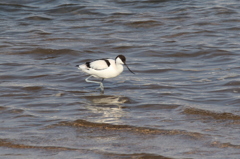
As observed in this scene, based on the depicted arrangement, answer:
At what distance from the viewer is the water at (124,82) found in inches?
233

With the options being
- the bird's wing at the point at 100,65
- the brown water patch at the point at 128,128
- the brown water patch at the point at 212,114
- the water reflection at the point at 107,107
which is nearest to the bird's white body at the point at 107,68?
the bird's wing at the point at 100,65

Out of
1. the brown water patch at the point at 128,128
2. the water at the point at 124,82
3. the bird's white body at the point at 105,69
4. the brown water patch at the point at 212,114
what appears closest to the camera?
the water at the point at 124,82

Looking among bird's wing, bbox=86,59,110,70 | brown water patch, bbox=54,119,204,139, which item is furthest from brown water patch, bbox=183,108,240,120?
bird's wing, bbox=86,59,110,70

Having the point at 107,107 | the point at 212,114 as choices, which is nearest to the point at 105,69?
the point at 107,107

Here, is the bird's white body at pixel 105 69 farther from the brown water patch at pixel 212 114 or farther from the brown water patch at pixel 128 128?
the brown water patch at pixel 128 128

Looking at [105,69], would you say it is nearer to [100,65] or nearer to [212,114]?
[100,65]

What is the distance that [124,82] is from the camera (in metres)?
9.45

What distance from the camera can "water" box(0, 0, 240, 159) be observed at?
19.4ft

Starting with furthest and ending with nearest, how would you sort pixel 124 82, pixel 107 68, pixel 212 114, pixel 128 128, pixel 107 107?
1. pixel 124 82
2. pixel 107 68
3. pixel 107 107
4. pixel 212 114
5. pixel 128 128

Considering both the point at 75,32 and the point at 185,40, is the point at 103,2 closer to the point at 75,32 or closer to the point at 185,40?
the point at 75,32

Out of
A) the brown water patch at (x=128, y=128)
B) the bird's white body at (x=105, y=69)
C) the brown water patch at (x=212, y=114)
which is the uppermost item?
the bird's white body at (x=105, y=69)

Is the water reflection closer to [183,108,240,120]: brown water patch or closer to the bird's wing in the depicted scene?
the bird's wing

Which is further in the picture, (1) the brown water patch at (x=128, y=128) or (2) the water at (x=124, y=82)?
(1) the brown water patch at (x=128, y=128)

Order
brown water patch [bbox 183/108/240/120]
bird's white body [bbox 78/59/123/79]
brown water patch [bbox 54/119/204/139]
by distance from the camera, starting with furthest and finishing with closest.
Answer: bird's white body [bbox 78/59/123/79]
brown water patch [bbox 183/108/240/120]
brown water patch [bbox 54/119/204/139]
